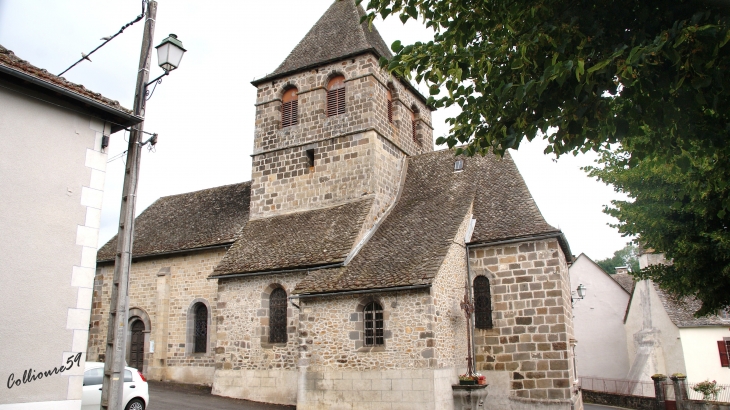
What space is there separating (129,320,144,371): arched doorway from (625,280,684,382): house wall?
19.8 metres

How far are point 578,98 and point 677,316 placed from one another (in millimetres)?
20625

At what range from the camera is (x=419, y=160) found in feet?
66.3

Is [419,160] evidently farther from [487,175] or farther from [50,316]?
[50,316]

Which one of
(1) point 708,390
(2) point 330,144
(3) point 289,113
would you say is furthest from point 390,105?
(1) point 708,390

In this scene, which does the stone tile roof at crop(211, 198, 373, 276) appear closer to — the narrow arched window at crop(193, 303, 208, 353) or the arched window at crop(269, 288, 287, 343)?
the arched window at crop(269, 288, 287, 343)

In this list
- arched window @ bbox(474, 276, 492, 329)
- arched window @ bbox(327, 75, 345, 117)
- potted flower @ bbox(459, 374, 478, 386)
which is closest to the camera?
potted flower @ bbox(459, 374, 478, 386)

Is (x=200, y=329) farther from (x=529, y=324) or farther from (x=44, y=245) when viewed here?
(x=44, y=245)

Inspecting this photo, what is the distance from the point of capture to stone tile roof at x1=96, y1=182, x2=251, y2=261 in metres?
19.7

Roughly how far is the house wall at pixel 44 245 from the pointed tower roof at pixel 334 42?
1166 centimetres

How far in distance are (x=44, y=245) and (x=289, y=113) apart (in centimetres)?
1275

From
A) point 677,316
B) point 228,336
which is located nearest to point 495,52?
point 228,336

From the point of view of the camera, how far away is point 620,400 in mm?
22031

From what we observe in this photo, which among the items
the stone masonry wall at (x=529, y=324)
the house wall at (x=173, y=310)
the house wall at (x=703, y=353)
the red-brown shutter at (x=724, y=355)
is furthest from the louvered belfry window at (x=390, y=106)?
the red-brown shutter at (x=724, y=355)

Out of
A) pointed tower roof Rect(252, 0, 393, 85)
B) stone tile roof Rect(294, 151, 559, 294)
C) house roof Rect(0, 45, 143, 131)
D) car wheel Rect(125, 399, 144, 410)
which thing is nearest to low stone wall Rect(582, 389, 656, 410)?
stone tile roof Rect(294, 151, 559, 294)
